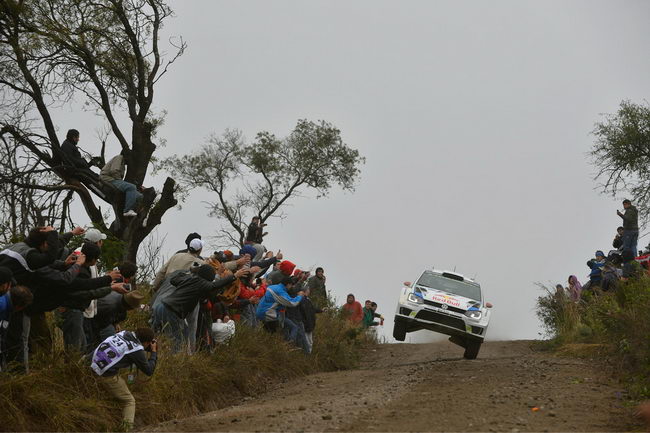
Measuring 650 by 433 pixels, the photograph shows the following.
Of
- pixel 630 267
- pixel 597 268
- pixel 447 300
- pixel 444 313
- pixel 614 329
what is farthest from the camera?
pixel 597 268

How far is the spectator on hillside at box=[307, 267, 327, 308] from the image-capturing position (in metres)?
23.1

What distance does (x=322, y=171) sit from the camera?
40812 millimetres

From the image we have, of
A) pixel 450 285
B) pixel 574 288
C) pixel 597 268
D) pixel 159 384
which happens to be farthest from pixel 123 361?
pixel 574 288

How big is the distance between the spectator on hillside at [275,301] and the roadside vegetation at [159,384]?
29 cm

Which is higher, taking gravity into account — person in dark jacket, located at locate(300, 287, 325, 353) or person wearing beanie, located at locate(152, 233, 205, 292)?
person wearing beanie, located at locate(152, 233, 205, 292)

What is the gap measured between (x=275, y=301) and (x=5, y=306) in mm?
7634

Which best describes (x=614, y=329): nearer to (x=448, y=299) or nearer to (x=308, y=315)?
(x=448, y=299)

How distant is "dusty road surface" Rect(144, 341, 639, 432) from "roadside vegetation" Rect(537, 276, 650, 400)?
15.1 inches

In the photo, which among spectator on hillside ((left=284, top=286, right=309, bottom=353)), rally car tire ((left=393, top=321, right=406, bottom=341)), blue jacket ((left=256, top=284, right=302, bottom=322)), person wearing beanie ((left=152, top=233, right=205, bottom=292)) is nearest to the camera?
person wearing beanie ((left=152, top=233, right=205, bottom=292))

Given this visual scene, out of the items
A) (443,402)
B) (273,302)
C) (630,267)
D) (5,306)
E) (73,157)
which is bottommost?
(443,402)

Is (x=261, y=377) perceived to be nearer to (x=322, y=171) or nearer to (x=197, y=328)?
(x=197, y=328)

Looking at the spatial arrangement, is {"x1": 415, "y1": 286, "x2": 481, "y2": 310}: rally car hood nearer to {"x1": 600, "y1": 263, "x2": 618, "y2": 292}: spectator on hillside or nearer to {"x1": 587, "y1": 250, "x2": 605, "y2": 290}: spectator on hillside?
{"x1": 600, "y1": 263, "x2": 618, "y2": 292}: spectator on hillside

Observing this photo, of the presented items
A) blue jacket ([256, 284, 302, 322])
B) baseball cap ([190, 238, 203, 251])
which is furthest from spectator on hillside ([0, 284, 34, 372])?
blue jacket ([256, 284, 302, 322])

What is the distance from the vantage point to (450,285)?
20.0 metres
